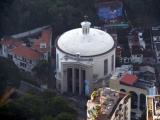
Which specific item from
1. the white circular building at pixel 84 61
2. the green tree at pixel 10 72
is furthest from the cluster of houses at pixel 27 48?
the white circular building at pixel 84 61

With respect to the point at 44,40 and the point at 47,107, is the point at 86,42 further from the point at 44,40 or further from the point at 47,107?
the point at 47,107

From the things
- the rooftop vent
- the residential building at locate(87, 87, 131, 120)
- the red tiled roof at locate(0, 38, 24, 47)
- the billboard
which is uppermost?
the billboard

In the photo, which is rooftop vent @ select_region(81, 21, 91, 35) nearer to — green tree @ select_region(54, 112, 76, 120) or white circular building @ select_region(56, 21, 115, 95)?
white circular building @ select_region(56, 21, 115, 95)

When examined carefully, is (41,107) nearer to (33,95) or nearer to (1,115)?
(33,95)

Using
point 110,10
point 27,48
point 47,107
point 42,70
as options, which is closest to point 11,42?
point 27,48

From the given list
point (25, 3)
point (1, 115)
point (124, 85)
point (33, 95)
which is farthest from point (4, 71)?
point (1, 115)

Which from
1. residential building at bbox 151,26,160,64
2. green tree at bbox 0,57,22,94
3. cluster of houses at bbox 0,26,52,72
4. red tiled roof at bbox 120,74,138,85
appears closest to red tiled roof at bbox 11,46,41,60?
cluster of houses at bbox 0,26,52,72

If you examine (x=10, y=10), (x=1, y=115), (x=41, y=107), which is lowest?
(x=41, y=107)
